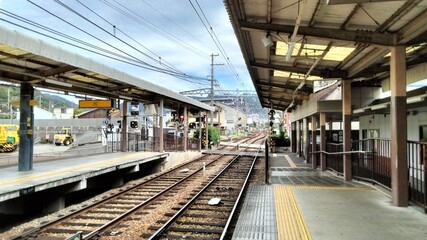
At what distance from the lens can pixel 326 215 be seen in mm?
7535

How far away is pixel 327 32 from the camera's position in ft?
29.5

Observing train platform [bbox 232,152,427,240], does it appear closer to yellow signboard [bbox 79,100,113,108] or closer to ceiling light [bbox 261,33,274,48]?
ceiling light [bbox 261,33,274,48]

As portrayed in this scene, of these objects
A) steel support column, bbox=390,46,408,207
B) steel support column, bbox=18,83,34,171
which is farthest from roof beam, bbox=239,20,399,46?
steel support column, bbox=18,83,34,171

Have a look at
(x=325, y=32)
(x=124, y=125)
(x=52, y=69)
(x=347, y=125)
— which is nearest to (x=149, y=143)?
(x=124, y=125)

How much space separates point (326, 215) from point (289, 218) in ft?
2.56

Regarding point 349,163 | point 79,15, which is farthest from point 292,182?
point 79,15

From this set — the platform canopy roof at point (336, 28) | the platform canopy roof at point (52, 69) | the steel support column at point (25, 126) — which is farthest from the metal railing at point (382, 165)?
the steel support column at point (25, 126)

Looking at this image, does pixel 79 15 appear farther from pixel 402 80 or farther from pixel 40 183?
pixel 402 80

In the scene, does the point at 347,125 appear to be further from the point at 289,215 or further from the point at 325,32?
the point at 289,215

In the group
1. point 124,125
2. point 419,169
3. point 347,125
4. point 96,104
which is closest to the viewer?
point 419,169

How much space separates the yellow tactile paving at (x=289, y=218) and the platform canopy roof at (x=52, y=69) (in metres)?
6.42

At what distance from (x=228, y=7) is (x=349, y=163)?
7581 mm

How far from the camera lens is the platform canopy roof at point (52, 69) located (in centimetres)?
860

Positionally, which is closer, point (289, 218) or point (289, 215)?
point (289, 218)
